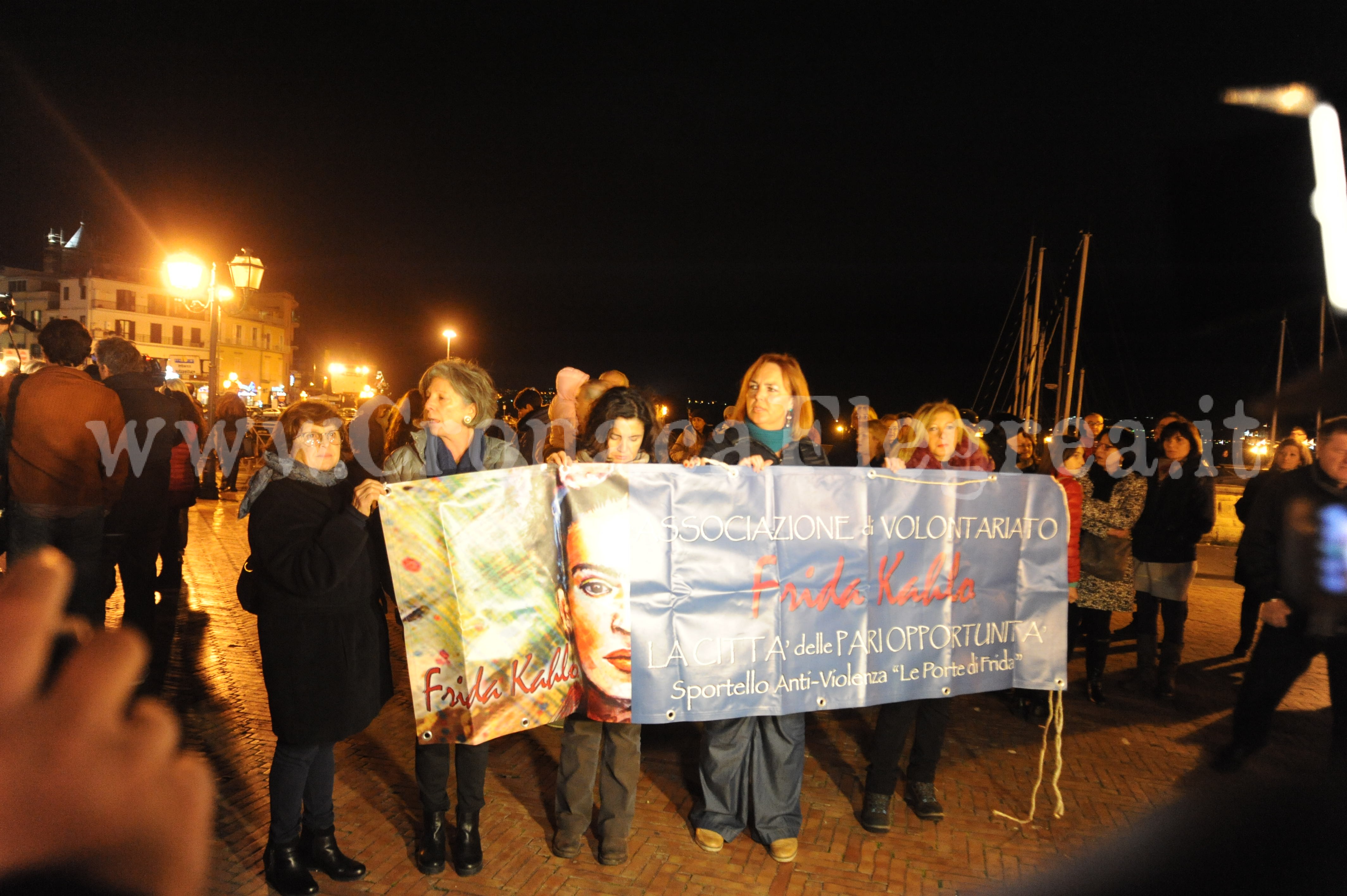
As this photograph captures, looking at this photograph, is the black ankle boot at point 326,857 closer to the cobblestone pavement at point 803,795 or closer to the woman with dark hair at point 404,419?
the cobblestone pavement at point 803,795

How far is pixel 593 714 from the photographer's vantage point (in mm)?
3545

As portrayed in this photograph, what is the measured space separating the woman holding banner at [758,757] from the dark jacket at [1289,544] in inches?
119

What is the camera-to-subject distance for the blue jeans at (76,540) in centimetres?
495

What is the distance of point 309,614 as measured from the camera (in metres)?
3.22

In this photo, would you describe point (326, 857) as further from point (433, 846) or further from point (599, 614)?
point (599, 614)

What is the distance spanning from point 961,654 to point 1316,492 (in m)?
2.53

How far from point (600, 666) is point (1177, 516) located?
545 centimetres

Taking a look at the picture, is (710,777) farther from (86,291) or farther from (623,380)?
(86,291)

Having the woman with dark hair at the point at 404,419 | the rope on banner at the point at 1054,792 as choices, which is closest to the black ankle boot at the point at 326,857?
the woman with dark hair at the point at 404,419

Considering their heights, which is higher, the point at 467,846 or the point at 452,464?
the point at 452,464

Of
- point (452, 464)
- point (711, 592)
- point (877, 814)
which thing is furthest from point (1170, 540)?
point (452, 464)

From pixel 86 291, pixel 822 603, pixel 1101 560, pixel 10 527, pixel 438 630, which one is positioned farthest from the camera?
pixel 86 291

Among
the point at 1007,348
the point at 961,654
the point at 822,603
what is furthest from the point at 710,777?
the point at 1007,348

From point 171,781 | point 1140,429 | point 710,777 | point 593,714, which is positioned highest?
point 1140,429
